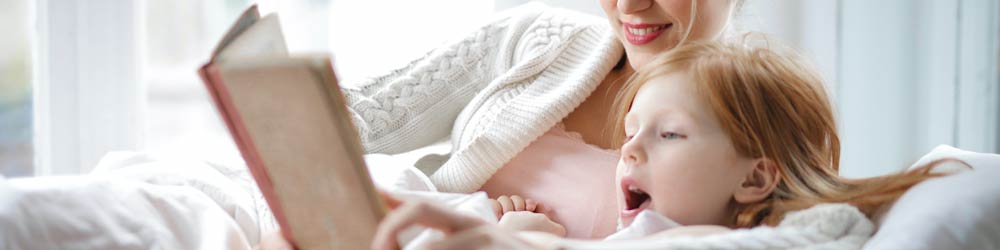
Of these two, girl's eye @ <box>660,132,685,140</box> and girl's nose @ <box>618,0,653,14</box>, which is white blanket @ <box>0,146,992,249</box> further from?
girl's nose @ <box>618,0,653,14</box>

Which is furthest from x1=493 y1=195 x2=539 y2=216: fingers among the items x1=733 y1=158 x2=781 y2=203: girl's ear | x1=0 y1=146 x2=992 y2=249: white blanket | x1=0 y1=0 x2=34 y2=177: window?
x1=0 y1=0 x2=34 y2=177: window

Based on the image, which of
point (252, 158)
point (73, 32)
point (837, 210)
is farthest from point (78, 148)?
point (837, 210)

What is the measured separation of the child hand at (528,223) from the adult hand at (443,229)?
15.0 inches

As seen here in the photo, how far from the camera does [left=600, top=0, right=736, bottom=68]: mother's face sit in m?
1.42

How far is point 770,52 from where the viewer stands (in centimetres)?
118

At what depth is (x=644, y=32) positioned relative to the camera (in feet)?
4.72

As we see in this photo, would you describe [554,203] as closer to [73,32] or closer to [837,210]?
[837,210]

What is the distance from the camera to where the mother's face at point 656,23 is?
4.66 ft

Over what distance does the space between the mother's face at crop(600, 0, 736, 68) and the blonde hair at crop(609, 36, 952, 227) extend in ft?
0.86

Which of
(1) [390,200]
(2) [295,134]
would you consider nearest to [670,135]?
(1) [390,200]

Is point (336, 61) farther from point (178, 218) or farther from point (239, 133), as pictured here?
point (239, 133)

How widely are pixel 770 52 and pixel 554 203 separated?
408 mm

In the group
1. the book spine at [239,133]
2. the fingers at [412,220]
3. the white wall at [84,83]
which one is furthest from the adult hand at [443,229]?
the white wall at [84,83]

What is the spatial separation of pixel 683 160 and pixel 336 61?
159 cm
